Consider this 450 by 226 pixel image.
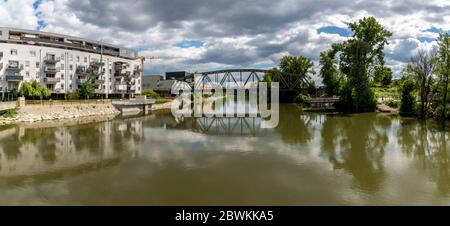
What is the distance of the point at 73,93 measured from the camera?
6362 cm

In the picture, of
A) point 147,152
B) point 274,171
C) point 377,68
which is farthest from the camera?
point 377,68

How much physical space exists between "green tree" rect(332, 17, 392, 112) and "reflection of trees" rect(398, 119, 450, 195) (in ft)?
54.8

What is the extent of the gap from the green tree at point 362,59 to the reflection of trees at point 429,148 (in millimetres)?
16703

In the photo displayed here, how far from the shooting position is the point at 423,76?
42469 mm

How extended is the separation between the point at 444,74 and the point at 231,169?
36.1 metres

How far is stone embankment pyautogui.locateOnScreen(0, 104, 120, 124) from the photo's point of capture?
4267 centimetres

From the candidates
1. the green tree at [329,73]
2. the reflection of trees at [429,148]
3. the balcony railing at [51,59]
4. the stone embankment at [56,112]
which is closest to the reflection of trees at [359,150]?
the reflection of trees at [429,148]

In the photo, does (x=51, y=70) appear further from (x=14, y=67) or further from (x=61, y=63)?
(x=14, y=67)

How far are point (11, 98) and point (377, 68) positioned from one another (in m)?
65.7

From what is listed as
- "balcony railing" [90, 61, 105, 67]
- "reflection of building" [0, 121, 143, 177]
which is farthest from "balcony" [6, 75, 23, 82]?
"reflection of building" [0, 121, 143, 177]

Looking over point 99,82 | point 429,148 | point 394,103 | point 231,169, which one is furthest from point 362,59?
point 99,82

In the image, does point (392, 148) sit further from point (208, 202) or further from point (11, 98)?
point (11, 98)

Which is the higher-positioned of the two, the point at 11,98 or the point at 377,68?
the point at 377,68
